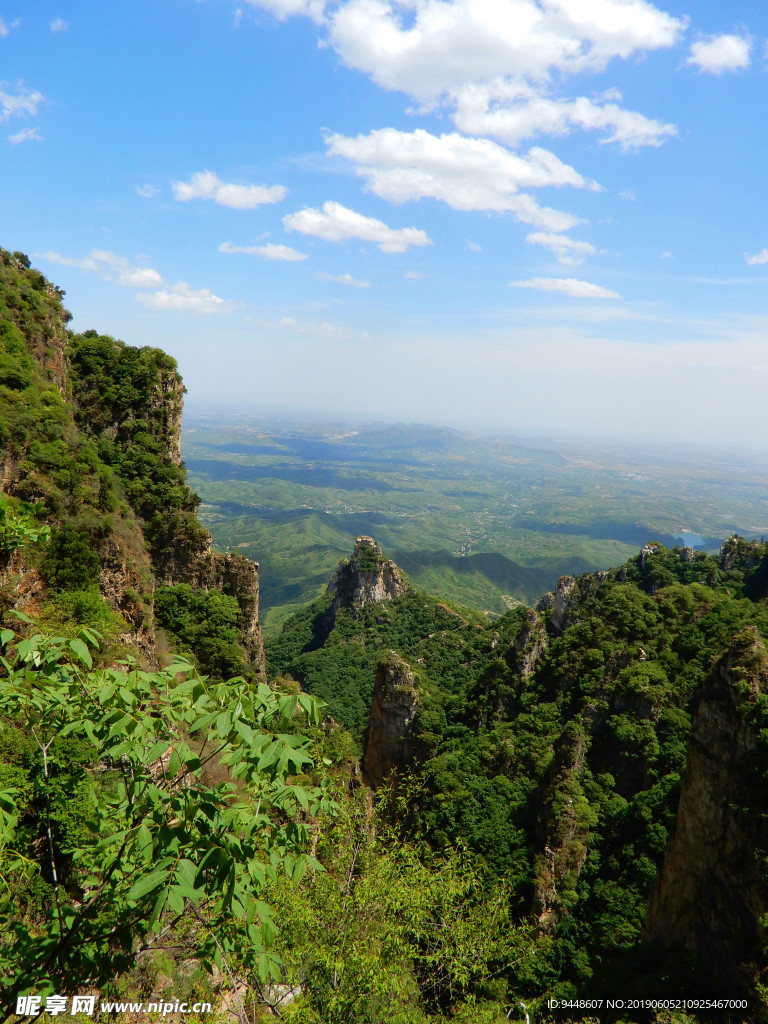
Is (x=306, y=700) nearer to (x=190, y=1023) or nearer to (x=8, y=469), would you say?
(x=190, y=1023)

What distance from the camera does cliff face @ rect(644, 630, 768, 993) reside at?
51.0 feet

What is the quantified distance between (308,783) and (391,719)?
3561 cm

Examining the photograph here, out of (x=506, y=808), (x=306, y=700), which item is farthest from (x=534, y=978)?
(x=306, y=700)

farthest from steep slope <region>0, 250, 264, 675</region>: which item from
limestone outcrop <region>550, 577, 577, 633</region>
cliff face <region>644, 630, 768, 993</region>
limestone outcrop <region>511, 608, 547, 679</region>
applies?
limestone outcrop <region>550, 577, 577, 633</region>

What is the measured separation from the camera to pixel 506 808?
105 ft

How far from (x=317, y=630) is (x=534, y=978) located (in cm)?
7086

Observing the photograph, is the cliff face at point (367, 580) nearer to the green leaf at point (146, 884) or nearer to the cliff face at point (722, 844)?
the cliff face at point (722, 844)

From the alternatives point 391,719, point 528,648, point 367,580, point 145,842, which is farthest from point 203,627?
point 367,580

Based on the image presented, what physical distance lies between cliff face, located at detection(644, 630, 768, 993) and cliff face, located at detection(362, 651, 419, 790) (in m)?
21.5

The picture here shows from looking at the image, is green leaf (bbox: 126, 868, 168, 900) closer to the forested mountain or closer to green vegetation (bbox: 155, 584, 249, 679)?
the forested mountain

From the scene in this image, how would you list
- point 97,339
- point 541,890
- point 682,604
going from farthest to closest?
point 682,604 → point 97,339 → point 541,890

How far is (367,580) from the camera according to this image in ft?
267

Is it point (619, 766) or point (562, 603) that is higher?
point (562, 603)

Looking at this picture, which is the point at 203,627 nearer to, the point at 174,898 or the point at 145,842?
the point at 145,842
